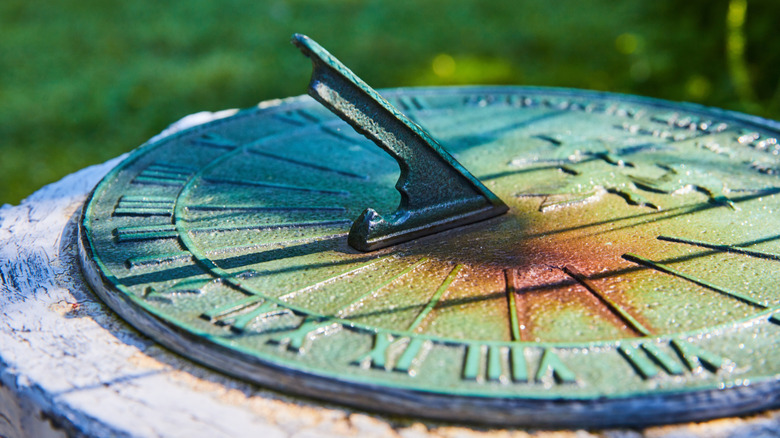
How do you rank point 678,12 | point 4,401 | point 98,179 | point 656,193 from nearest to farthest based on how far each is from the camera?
point 4,401, point 656,193, point 98,179, point 678,12

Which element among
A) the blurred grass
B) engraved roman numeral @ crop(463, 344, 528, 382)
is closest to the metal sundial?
engraved roman numeral @ crop(463, 344, 528, 382)

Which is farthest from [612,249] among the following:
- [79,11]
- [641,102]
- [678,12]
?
[79,11]

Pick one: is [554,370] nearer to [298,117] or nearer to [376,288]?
[376,288]

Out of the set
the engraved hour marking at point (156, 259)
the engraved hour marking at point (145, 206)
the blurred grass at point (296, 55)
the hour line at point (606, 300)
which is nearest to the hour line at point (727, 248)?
the hour line at point (606, 300)

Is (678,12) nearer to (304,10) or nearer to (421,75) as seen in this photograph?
(421,75)

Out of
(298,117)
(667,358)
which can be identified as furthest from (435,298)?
(298,117)

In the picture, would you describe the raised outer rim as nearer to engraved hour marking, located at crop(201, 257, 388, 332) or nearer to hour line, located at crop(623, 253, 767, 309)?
engraved hour marking, located at crop(201, 257, 388, 332)

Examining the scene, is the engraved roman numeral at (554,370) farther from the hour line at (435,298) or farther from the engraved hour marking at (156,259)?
the engraved hour marking at (156,259)
